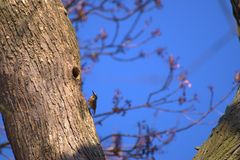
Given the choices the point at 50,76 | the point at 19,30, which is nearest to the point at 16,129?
the point at 50,76

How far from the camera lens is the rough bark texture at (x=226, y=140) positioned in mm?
Answer: 2180

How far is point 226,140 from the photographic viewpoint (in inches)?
87.7

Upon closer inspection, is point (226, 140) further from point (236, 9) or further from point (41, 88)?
point (41, 88)

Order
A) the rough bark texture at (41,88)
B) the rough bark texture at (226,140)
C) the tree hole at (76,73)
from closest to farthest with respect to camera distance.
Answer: the rough bark texture at (226,140) → the rough bark texture at (41,88) → the tree hole at (76,73)

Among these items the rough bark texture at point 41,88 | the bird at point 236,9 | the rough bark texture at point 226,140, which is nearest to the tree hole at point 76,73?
the rough bark texture at point 41,88

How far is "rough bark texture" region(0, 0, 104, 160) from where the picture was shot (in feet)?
7.55

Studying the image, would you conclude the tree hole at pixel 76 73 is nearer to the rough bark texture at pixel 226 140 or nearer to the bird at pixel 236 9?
the rough bark texture at pixel 226 140

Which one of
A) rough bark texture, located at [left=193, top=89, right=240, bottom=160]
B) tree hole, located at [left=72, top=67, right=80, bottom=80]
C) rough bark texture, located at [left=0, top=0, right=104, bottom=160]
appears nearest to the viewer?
rough bark texture, located at [left=193, top=89, right=240, bottom=160]

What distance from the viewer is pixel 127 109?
4672 mm

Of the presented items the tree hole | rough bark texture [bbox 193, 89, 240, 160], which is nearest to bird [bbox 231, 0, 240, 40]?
rough bark texture [bbox 193, 89, 240, 160]

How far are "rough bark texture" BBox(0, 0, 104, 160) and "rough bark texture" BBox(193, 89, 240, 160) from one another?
57cm

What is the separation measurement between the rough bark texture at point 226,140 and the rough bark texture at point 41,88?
0.57 metres

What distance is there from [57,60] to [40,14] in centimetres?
31

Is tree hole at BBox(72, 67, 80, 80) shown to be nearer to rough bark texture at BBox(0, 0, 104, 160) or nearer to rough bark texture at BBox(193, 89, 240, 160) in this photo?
rough bark texture at BBox(0, 0, 104, 160)
